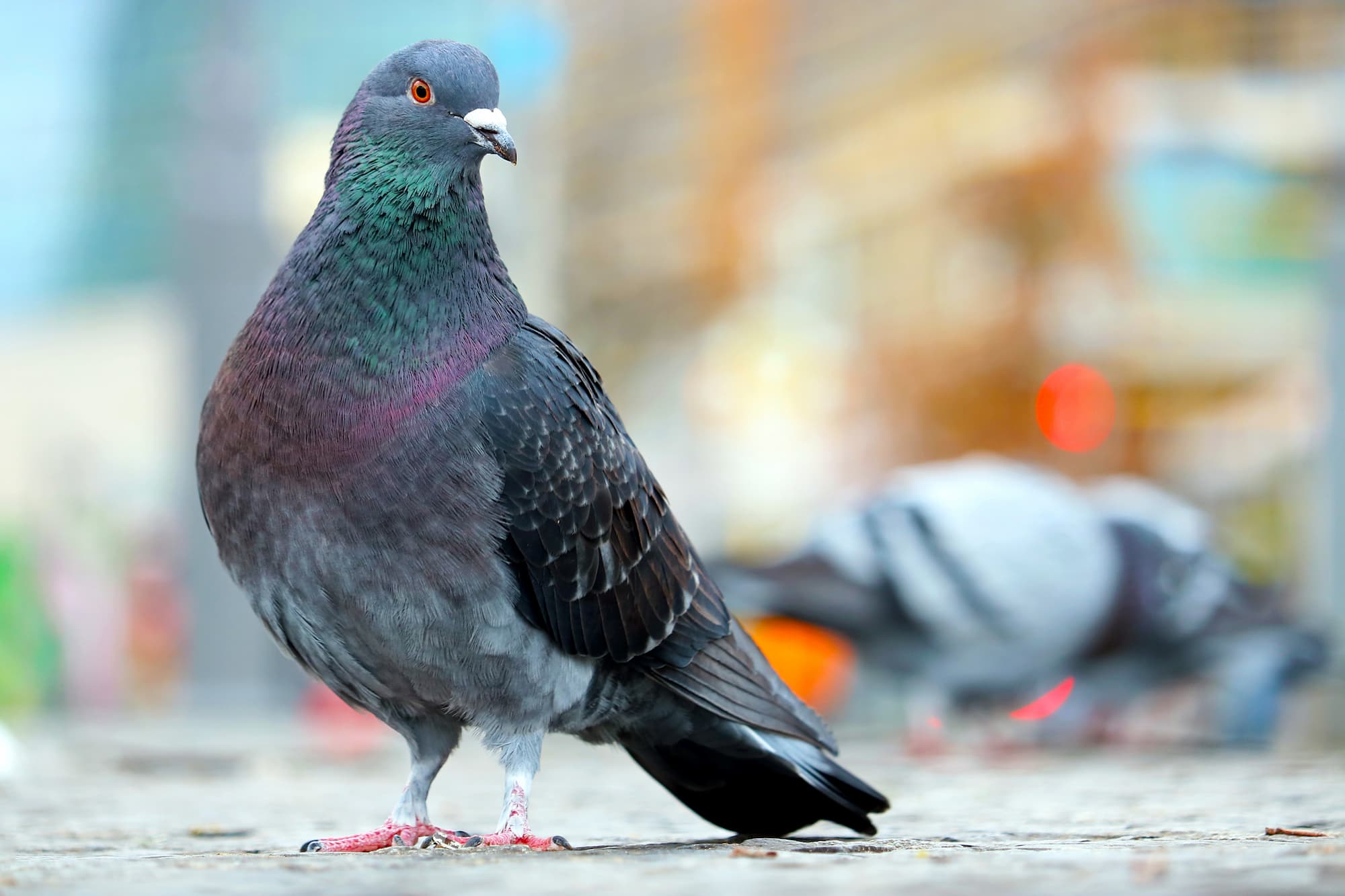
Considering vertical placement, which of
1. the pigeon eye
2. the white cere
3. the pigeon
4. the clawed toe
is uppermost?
the pigeon eye

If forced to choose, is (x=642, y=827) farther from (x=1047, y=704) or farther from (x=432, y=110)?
(x=1047, y=704)

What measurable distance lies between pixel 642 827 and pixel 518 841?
94cm

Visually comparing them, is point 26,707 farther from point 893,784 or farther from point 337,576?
point 337,576

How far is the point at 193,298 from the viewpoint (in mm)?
9312

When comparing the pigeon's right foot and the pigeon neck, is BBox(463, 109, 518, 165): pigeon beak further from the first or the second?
the pigeon's right foot

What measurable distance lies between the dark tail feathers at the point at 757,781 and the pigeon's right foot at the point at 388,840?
0.55 m

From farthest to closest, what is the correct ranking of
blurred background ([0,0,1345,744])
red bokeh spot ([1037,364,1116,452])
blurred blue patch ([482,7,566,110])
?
1. red bokeh spot ([1037,364,1116,452])
2. blurred blue patch ([482,7,566,110])
3. blurred background ([0,0,1345,744])

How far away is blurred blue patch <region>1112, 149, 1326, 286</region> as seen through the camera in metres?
17.7

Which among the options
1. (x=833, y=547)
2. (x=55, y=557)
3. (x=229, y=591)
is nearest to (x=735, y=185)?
(x=55, y=557)

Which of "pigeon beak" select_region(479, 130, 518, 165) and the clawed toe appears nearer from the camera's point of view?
the clawed toe

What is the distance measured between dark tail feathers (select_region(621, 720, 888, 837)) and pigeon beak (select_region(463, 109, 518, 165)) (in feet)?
3.86

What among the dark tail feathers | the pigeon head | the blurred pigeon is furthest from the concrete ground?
the pigeon head

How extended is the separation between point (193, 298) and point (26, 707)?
9.62 ft

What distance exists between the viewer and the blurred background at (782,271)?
30.5ft
